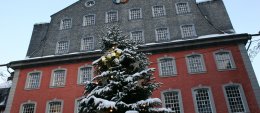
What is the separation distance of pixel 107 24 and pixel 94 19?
1.73 m

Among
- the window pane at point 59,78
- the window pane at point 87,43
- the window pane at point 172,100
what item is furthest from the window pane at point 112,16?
the window pane at point 172,100

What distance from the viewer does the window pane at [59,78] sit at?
1024 inches

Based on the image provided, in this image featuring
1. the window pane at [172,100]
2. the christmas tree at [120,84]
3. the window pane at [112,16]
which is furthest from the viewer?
the window pane at [112,16]

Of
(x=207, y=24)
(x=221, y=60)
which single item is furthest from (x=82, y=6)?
(x=221, y=60)

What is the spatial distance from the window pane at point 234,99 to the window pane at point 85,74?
1139 cm

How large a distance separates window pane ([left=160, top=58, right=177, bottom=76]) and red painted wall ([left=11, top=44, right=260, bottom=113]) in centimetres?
43

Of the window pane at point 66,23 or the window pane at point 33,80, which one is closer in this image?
the window pane at point 33,80

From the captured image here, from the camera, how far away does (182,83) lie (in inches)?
935

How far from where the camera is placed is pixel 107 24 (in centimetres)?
2934

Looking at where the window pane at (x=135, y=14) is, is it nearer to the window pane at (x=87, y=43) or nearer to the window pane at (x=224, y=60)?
the window pane at (x=87, y=43)

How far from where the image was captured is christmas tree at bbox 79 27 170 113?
14594mm

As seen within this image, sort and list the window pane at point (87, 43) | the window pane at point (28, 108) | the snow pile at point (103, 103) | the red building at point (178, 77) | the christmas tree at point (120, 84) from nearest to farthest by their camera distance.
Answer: the snow pile at point (103, 103)
the christmas tree at point (120, 84)
the red building at point (178, 77)
the window pane at point (28, 108)
the window pane at point (87, 43)

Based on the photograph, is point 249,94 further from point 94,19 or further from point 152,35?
point 94,19

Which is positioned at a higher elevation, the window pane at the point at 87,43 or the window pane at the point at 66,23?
the window pane at the point at 66,23
